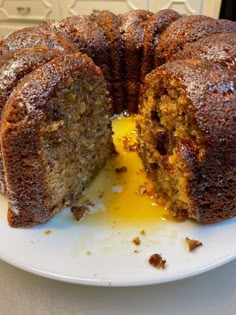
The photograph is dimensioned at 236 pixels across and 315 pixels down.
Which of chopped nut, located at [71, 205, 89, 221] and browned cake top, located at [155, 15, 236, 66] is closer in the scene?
chopped nut, located at [71, 205, 89, 221]

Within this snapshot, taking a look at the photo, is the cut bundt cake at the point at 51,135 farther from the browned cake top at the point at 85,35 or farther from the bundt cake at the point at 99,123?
the browned cake top at the point at 85,35

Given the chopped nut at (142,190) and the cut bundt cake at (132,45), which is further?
the cut bundt cake at (132,45)

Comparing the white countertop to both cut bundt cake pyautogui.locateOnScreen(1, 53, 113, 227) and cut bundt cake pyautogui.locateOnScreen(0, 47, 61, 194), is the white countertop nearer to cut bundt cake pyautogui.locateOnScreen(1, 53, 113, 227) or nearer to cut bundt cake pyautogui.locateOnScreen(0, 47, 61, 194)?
cut bundt cake pyautogui.locateOnScreen(1, 53, 113, 227)

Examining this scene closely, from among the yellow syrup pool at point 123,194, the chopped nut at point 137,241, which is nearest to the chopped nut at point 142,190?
the yellow syrup pool at point 123,194

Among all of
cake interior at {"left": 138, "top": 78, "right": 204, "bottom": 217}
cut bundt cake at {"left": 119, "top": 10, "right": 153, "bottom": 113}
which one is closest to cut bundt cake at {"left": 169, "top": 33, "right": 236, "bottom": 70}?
Result: cake interior at {"left": 138, "top": 78, "right": 204, "bottom": 217}

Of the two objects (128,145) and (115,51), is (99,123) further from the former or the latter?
(115,51)

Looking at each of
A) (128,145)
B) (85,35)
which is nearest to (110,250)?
(128,145)
